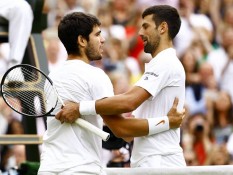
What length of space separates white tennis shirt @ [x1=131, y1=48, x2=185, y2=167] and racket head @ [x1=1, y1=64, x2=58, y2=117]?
28.1 inches

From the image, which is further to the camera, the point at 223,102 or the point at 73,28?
the point at 223,102

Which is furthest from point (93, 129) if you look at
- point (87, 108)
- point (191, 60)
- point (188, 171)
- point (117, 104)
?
point (191, 60)

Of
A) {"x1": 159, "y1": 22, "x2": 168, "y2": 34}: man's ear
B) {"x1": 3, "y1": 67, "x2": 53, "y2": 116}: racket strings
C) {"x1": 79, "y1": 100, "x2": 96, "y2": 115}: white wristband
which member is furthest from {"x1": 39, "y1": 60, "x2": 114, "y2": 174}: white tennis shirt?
{"x1": 159, "y1": 22, "x2": 168, "y2": 34}: man's ear

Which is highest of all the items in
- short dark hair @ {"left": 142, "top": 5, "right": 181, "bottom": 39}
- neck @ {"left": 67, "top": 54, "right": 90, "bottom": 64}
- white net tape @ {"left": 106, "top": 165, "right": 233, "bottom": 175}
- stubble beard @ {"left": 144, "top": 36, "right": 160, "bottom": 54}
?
short dark hair @ {"left": 142, "top": 5, "right": 181, "bottom": 39}

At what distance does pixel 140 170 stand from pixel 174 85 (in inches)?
26.7

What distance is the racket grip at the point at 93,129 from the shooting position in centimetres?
848

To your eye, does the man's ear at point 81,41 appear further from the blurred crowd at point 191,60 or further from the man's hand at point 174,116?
the blurred crowd at point 191,60

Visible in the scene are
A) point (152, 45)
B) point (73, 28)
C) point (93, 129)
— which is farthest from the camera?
point (152, 45)

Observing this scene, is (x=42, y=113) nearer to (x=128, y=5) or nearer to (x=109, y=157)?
(x=109, y=157)

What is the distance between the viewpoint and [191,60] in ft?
55.5

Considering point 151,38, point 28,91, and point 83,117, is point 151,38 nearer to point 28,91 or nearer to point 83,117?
point 83,117

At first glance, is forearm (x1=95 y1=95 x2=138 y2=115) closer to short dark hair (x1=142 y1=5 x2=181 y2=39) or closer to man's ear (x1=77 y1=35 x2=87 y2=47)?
man's ear (x1=77 y1=35 x2=87 y2=47)

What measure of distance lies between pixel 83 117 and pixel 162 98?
620mm

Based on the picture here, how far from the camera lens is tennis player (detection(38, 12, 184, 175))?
8.50 meters
